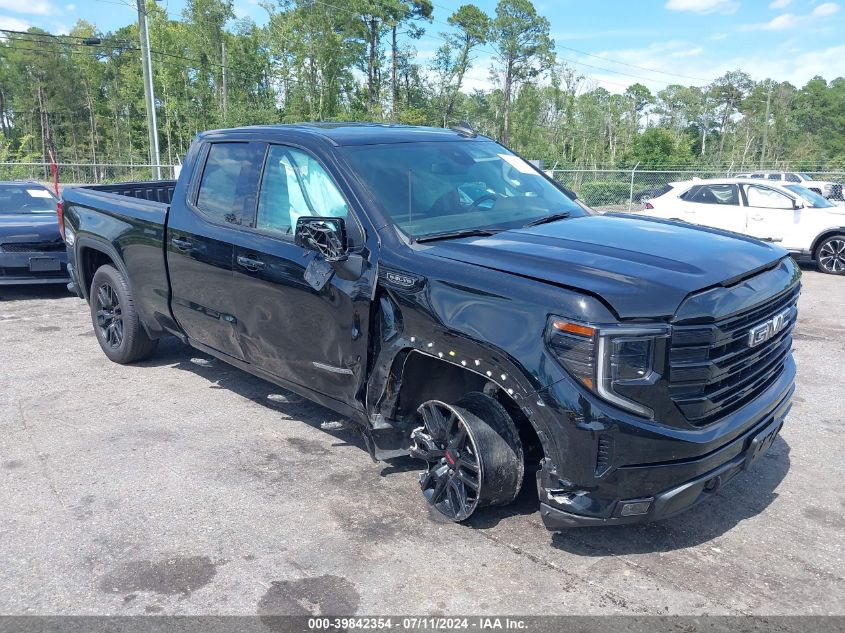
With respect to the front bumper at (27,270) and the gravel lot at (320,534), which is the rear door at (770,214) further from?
the front bumper at (27,270)

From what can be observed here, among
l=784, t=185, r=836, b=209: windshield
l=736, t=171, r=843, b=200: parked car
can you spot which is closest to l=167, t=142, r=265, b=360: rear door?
l=784, t=185, r=836, b=209: windshield

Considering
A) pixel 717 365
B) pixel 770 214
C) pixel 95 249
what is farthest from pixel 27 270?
pixel 770 214

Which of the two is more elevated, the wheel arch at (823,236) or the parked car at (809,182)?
the parked car at (809,182)

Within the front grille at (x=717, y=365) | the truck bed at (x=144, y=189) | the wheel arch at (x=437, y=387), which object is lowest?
the wheel arch at (x=437, y=387)

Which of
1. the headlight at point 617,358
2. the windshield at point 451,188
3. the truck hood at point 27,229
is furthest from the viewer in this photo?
the truck hood at point 27,229

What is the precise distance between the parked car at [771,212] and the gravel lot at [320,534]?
8.06 meters

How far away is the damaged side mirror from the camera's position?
12.2ft

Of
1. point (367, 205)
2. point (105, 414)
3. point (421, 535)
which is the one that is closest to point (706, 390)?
point (421, 535)

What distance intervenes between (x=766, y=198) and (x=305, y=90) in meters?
46.7

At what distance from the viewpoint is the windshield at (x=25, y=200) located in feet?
33.9

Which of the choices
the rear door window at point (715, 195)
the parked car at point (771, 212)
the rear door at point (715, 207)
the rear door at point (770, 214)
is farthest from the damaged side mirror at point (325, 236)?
the rear door window at point (715, 195)

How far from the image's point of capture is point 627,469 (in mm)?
2938

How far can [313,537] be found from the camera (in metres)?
3.57

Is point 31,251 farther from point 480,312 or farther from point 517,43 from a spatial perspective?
point 517,43
